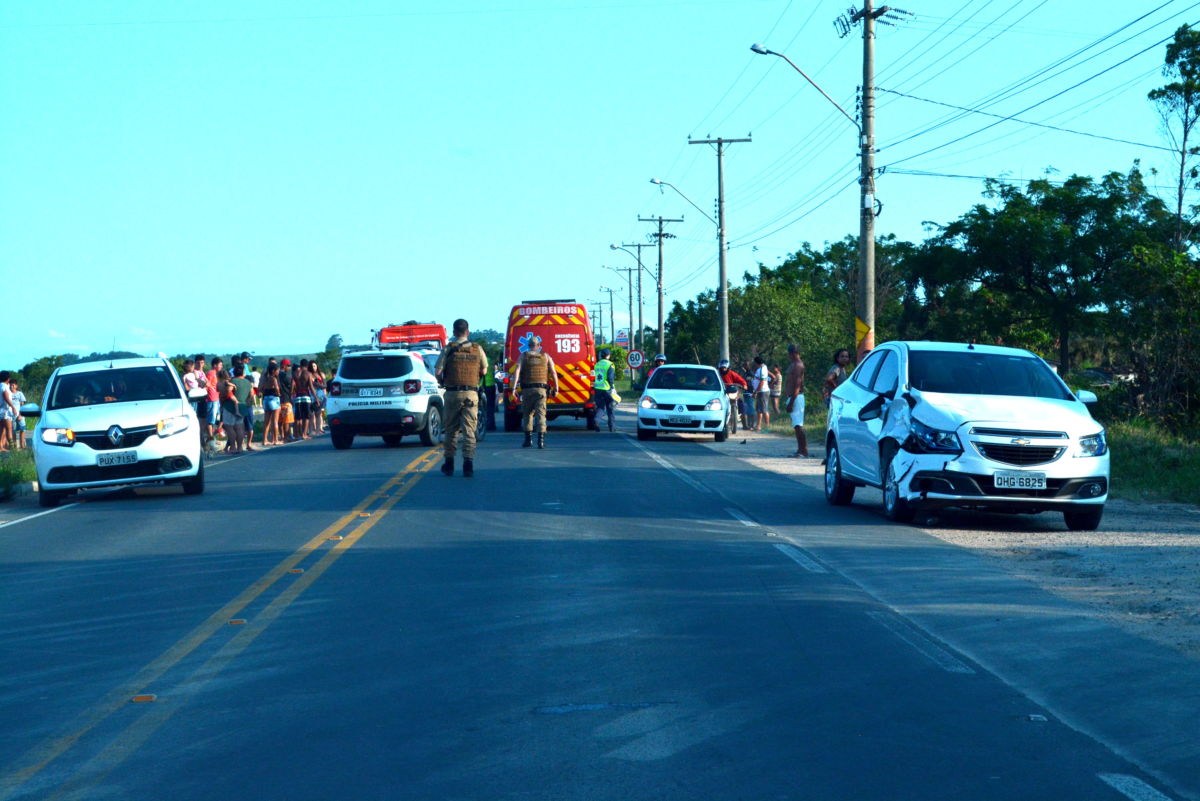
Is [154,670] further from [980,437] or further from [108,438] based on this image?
[108,438]

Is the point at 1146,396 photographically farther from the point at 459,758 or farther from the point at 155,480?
the point at 459,758

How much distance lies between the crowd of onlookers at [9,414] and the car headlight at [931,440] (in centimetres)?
1921

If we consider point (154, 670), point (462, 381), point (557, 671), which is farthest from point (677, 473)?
point (154, 670)

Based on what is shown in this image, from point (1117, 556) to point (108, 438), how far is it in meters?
11.3

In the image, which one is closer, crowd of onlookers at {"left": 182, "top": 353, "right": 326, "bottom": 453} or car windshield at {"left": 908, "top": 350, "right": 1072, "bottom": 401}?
car windshield at {"left": 908, "top": 350, "right": 1072, "bottom": 401}

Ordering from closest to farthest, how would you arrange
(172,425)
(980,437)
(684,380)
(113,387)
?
(980,437) < (172,425) < (113,387) < (684,380)

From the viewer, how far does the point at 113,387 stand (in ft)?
56.9

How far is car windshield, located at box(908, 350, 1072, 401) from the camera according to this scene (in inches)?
533

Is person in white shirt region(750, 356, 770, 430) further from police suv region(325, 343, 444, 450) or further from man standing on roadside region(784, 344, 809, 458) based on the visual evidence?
police suv region(325, 343, 444, 450)

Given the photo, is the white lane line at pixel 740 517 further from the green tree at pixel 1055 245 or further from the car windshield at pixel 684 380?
the green tree at pixel 1055 245

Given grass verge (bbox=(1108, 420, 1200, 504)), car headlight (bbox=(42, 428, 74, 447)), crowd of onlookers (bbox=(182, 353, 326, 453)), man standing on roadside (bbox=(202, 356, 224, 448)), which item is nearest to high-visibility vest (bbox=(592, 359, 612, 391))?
crowd of onlookers (bbox=(182, 353, 326, 453))

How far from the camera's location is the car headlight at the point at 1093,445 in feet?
41.1

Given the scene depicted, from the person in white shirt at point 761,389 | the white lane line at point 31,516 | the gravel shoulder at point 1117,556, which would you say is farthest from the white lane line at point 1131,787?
the person in white shirt at point 761,389

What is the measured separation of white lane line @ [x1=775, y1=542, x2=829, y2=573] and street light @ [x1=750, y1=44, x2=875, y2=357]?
13.3m
